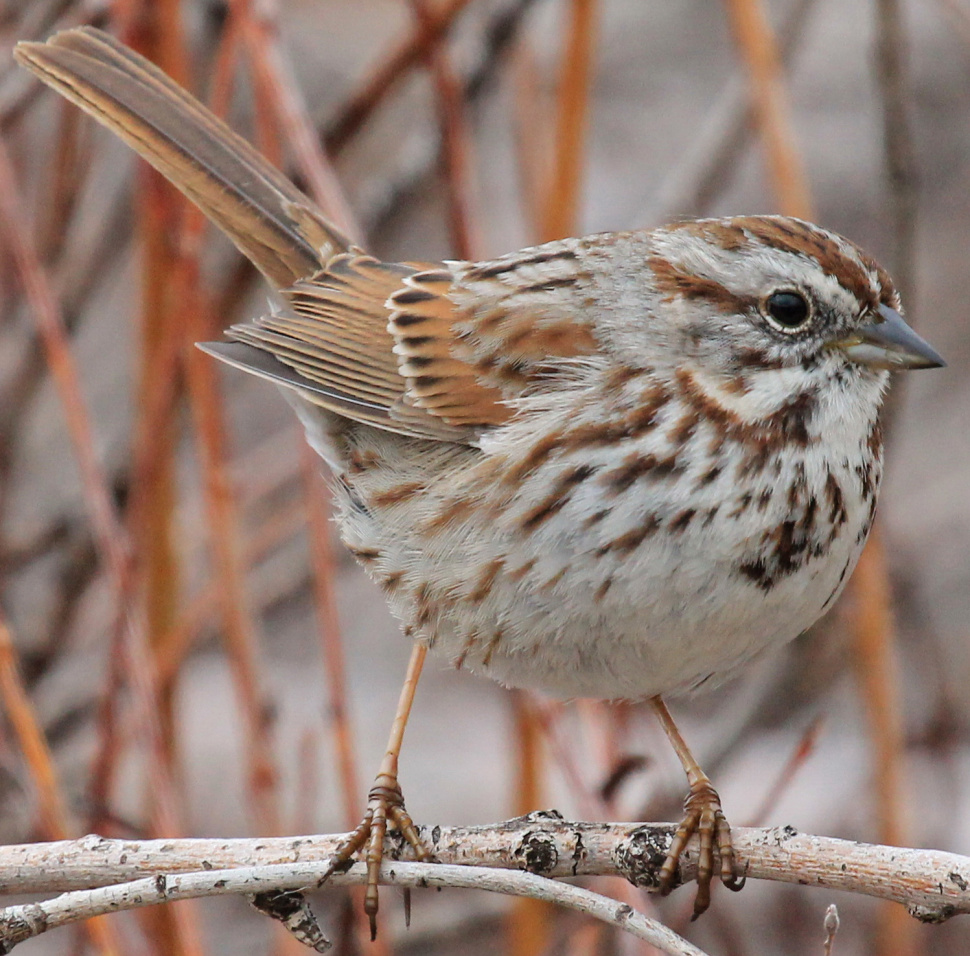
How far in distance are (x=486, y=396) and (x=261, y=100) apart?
38.4 inches

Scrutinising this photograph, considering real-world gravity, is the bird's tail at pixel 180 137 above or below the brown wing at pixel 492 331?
above

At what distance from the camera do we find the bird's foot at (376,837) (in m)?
2.53

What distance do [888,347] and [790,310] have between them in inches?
6.5

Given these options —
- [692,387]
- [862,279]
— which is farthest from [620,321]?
[862,279]

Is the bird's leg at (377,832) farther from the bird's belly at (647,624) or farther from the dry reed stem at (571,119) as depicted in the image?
the dry reed stem at (571,119)

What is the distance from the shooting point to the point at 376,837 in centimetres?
266

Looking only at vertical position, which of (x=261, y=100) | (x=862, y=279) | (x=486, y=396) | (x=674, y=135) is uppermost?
(x=674, y=135)

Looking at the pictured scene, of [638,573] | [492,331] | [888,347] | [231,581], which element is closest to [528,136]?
[492,331]

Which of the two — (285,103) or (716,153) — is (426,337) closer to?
(285,103)

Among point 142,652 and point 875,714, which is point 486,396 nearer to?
point 142,652

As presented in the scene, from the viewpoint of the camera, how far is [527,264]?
9.64 feet

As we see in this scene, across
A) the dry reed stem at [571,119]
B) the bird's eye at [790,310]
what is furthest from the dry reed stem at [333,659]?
the bird's eye at [790,310]

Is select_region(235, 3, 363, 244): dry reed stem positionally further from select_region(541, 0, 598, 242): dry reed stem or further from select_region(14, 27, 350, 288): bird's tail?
select_region(541, 0, 598, 242): dry reed stem

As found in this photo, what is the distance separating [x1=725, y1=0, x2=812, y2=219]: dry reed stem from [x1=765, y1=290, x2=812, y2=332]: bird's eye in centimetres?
97
